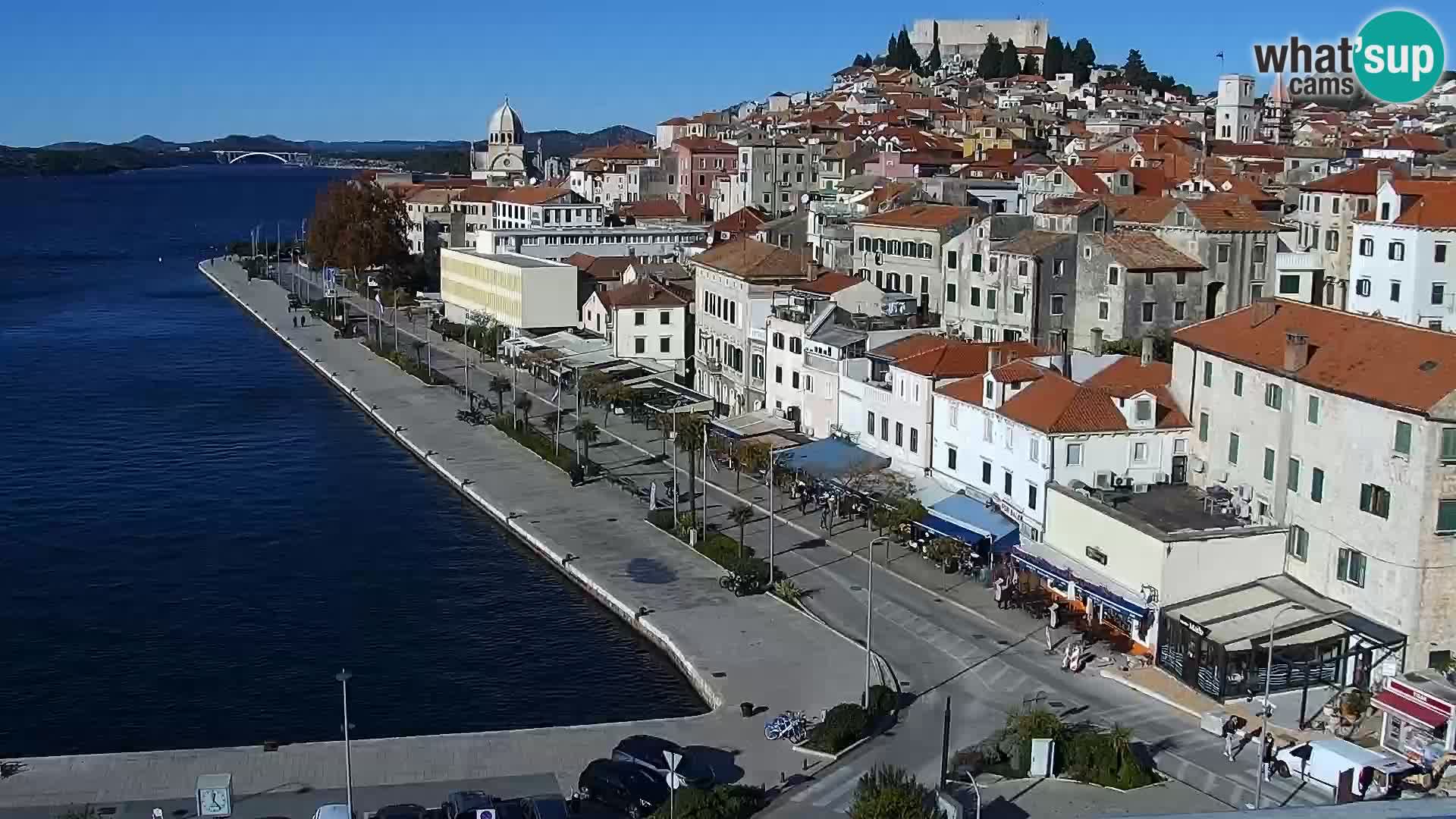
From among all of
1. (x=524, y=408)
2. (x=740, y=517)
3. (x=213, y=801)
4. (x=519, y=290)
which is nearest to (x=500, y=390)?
(x=524, y=408)

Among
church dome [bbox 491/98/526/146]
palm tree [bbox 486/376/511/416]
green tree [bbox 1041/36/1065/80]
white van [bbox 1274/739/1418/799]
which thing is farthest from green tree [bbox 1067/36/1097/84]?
white van [bbox 1274/739/1418/799]

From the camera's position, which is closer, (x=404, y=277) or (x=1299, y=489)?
(x=1299, y=489)

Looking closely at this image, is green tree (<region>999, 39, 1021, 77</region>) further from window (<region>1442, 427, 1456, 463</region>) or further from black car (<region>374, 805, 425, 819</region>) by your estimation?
black car (<region>374, 805, 425, 819</region>)

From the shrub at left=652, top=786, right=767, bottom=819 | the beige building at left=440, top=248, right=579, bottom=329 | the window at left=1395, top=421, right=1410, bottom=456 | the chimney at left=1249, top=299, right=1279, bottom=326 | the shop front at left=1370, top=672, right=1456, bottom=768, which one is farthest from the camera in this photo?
the beige building at left=440, top=248, right=579, bottom=329

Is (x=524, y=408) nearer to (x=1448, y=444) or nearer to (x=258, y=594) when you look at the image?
(x=258, y=594)

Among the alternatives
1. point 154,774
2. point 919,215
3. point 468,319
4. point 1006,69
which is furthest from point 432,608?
point 1006,69

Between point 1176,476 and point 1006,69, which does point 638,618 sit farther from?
point 1006,69
